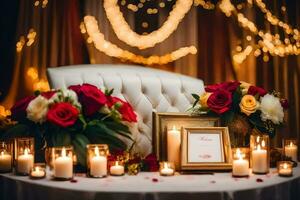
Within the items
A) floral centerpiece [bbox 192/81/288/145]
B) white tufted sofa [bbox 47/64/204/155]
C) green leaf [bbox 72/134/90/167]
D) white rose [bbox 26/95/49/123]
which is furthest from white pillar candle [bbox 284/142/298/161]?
white rose [bbox 26/95/49/123]

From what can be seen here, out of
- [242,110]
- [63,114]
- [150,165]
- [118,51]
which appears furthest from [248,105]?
[118,51]

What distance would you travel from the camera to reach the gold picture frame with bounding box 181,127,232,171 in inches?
66.8

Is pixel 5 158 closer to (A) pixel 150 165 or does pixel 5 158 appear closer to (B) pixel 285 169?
(A) pixel 150 165

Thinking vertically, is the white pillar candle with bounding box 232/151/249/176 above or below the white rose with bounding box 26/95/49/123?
below

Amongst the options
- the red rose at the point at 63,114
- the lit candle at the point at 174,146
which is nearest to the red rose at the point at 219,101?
the lit candle at the point at 174,146

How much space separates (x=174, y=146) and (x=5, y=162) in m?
0.62

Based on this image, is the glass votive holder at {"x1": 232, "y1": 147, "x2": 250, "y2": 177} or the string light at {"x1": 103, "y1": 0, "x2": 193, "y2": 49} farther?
the string light at {"x1": 103, "y1": 0, "x2": 193, "y2": 49}

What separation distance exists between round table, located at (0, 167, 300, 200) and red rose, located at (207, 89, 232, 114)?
337 millimetres

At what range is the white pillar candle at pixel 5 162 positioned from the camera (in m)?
1.68

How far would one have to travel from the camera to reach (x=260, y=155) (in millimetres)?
1670

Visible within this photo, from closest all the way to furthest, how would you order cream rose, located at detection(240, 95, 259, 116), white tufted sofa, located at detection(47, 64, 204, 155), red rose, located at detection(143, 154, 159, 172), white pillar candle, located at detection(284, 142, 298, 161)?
red rose, located at detection(143, 154, 159, 172) < cream rose, located at detection(240, 95, 259, 116) < white pillar candle, located at detection(284, 142, 298, 161) < white tufted sofa, located at detection(47, 64, 204, 155)

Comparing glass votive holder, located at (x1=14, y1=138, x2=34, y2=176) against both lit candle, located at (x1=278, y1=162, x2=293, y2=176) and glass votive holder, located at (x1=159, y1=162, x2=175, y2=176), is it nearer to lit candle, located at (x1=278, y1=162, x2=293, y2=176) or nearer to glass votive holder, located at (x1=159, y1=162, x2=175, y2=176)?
glass votive holder, located at (x1=159, y1=162, x2=175, y2=176)

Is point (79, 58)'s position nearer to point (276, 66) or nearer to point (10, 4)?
point (10, 4)

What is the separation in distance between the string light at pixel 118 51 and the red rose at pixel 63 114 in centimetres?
175
